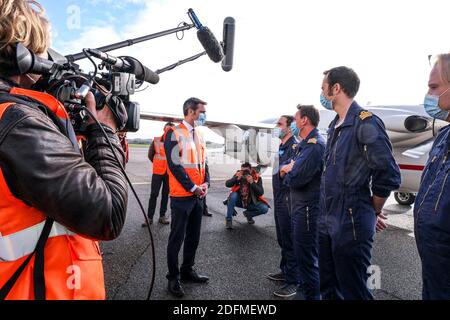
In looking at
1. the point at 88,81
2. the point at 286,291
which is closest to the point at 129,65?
the point at 88,81

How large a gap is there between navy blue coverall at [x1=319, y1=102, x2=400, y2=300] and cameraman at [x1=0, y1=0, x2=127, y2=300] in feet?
5.77

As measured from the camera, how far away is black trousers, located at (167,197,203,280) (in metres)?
3.12

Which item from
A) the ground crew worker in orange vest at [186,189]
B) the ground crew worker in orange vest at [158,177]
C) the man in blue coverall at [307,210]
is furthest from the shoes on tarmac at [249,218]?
the man in blue coverall at [307,210]

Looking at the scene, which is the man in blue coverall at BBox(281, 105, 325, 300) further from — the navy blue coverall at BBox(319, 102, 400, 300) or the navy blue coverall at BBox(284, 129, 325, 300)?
the navy blue coverall at BBox(319, 102, 400, 300)

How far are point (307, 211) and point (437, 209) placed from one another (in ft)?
4.32

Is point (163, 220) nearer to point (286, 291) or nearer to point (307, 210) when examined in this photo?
point (286, 291)

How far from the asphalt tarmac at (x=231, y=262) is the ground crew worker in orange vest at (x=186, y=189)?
236 mm

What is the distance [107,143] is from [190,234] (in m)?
2.52

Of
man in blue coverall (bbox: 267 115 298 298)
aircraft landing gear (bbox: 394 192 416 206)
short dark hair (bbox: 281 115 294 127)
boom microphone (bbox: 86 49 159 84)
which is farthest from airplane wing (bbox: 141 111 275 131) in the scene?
boom microphone (bbox: 86 49 159 84)

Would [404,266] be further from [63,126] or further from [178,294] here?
[63,126]

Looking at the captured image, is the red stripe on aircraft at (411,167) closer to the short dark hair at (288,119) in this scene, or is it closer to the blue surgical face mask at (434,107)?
the short dark hair at (288,119)

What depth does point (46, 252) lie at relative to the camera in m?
0.91

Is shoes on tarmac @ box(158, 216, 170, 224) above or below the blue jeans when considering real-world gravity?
below

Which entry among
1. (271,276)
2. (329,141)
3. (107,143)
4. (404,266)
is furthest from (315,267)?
(107,143)
